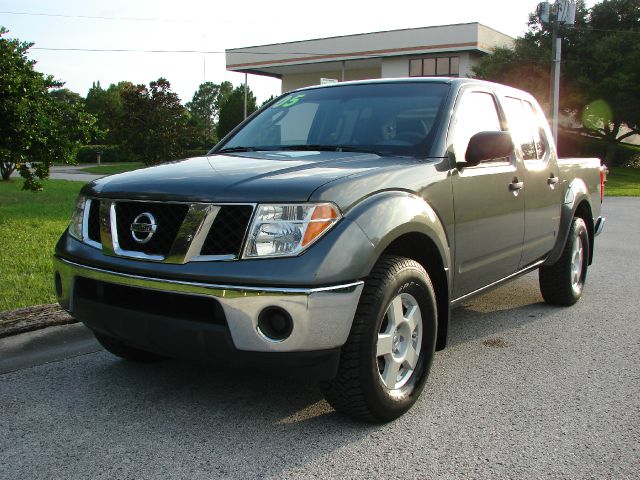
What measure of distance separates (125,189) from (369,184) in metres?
1.19

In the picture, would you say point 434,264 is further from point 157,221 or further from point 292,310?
point 157,221

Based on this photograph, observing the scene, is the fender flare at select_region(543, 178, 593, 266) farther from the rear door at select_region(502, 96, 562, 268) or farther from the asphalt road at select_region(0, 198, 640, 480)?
the asphalt road at select_region(0, 198, 640, 480)

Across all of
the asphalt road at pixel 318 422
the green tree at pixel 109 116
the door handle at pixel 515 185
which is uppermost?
the green tree at pixel 109 116

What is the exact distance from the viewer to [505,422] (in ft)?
10.9

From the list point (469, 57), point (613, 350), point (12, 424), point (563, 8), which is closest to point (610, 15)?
point (469, 57)

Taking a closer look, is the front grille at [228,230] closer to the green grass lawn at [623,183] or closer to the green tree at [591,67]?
the green grass lawn at [623,183]

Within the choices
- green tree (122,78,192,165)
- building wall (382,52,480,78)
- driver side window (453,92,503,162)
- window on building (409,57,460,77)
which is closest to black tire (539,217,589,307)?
driver side window (453,92,503,162)

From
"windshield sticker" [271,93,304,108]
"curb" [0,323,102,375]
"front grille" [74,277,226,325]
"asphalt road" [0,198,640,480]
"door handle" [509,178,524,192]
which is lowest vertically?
"asphalt road" [0,198,640,480]

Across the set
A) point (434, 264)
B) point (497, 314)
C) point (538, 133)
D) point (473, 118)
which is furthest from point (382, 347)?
point (538, 133)

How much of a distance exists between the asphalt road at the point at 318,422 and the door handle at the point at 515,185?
111cm

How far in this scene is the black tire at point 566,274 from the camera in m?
5.68

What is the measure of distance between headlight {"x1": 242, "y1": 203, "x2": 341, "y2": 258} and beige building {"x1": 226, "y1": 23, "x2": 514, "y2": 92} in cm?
4242

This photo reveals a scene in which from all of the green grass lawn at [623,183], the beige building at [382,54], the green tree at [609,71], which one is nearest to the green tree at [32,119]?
the green grass lawn at [623,183]

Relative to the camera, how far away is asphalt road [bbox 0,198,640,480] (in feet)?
9.34
